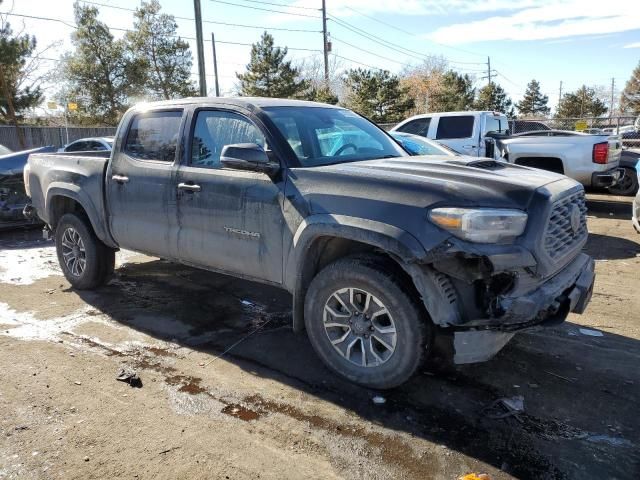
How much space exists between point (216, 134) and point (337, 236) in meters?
1.61

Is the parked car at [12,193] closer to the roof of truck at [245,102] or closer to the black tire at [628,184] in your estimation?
the roof of truck at [245,102]

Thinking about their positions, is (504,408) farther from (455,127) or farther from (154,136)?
(455,127)

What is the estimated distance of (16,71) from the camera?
1102 inches

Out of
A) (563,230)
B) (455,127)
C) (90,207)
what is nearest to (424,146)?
(455,127)

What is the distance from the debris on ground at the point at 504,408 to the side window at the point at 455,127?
9.54m

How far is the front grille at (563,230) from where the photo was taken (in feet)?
10.4

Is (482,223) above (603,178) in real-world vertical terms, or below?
above

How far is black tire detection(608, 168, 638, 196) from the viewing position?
38.4 ft

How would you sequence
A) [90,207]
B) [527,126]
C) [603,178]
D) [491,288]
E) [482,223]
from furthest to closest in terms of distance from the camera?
1. [527,126]
2. [603,178]
3. [90,207]
4. [491,288]
5. [482,223]

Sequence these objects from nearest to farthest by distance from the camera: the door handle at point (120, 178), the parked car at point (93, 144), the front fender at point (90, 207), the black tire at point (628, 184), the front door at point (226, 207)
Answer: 1. the front door at point (226, 207)
2. the door handle at point (120, 178)
3. the front fender at point (90, 207)
4. the parked car at point (93, 144)
5. the black tire at point (628, 184)

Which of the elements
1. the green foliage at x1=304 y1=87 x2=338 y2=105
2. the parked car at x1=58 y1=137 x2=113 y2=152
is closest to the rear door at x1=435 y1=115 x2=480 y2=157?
the parked car at x1=58 y1=137 x2=113 y2=152

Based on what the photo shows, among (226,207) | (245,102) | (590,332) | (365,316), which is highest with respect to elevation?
(245,102)

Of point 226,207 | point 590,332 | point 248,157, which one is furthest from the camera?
point 590,332

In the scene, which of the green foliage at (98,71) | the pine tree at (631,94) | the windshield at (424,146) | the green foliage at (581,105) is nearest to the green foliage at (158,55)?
the green foliage at (98,71)
